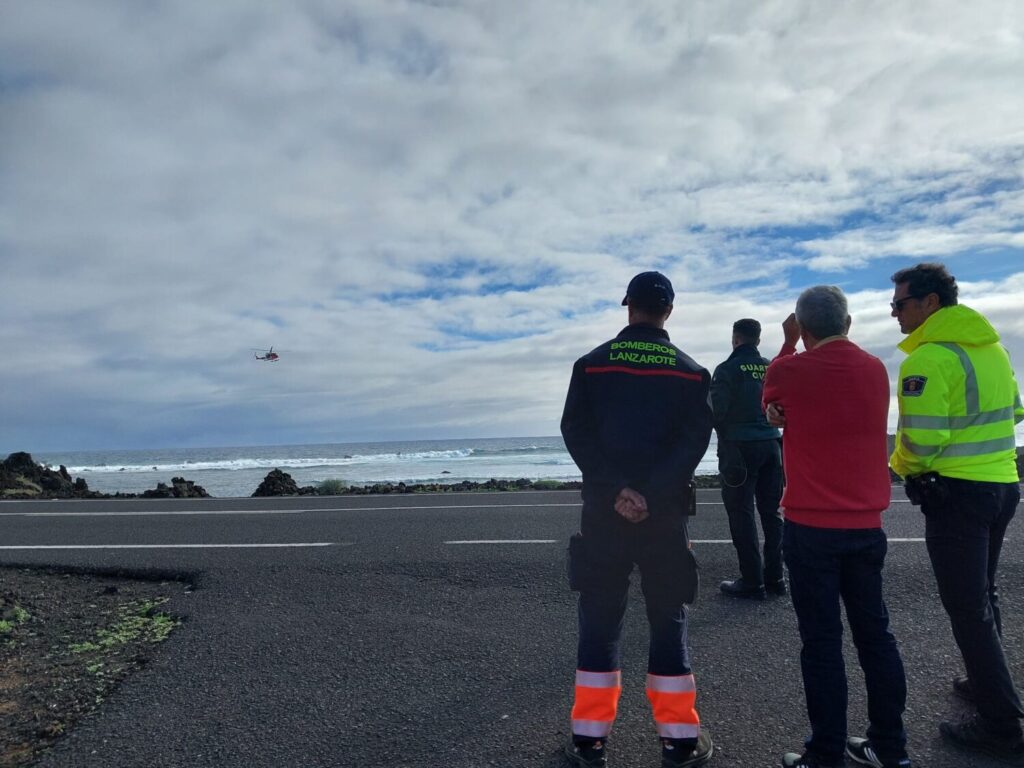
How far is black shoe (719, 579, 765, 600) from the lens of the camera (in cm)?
539

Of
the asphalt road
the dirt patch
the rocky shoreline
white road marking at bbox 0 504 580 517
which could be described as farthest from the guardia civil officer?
the rocky shoreline

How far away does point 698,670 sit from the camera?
401 centimetres

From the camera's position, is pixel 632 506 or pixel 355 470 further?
pixel 355 470

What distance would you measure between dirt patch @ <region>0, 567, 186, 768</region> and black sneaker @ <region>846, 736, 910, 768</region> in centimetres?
363

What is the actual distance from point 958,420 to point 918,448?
0.72ft

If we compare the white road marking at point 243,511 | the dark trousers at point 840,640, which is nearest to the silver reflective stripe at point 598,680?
the dark trousers at point 840,640

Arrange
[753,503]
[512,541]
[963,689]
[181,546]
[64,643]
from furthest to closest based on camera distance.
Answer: [181,546] → [512,541] → [753,503] → [64,643] → [963,689]

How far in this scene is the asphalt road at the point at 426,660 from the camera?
320cm

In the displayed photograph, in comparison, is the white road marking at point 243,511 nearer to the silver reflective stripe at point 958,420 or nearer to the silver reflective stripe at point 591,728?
the silver reflective stripe at point 591,728

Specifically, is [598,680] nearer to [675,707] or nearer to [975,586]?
[675,707]

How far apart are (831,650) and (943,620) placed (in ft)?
8.21

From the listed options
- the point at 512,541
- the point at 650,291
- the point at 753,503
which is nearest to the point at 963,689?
the point at 753,503

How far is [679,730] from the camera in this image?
9.70 ft

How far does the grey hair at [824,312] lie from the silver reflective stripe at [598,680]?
1.76 metres
